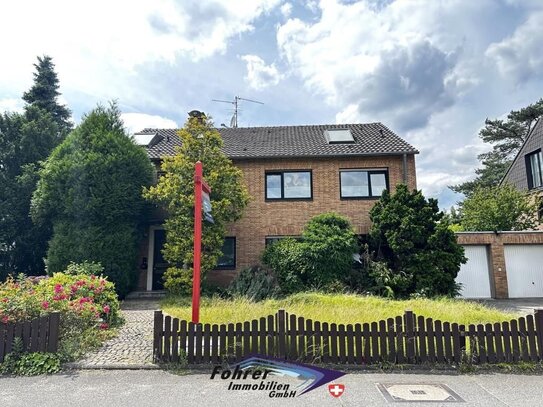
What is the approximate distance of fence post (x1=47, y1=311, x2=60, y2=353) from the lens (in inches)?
203

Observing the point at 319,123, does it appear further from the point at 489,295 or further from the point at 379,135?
the point at 489,295

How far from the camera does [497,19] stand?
28.8 ft

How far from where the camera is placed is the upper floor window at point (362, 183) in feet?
44.4

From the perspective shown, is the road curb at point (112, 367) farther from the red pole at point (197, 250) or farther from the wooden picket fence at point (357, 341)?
the red pole at point (197, 250)

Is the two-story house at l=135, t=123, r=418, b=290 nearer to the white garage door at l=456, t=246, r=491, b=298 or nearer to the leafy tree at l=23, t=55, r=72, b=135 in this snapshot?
the white garage door at l=456, t=246, r=491, b=298

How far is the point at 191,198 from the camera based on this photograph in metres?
10.8

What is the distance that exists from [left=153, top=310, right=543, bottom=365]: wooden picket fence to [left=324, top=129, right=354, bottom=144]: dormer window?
1055 centimetres

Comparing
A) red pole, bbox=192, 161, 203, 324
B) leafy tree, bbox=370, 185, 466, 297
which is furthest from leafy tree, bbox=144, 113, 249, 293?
leafy tree, bbox=370, 185, 466, 297

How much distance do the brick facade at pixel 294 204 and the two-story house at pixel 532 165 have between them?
9.39 metres

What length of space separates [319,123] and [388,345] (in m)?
14.3

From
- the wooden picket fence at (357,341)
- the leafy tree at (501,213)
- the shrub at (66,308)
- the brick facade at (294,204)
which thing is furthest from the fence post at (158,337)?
the leafy tree at (501,213)

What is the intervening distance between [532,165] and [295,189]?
556 inches

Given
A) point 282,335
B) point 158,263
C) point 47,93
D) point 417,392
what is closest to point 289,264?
point 158,263

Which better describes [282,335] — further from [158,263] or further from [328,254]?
[158,263]
